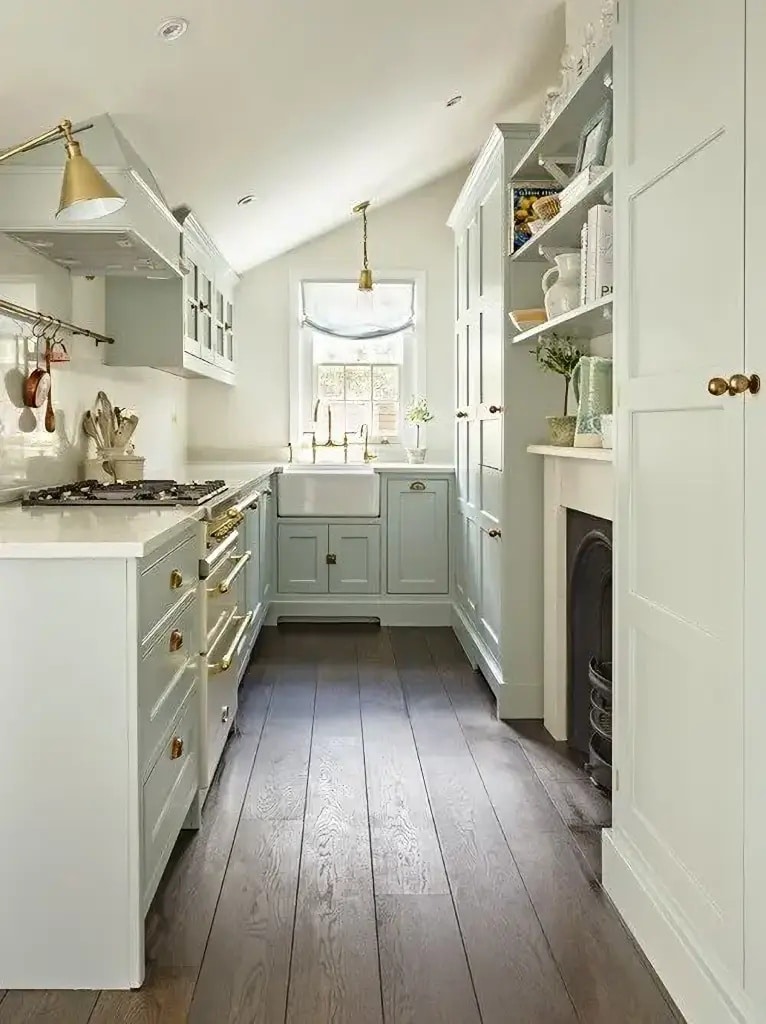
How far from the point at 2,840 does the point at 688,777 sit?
4.39ft

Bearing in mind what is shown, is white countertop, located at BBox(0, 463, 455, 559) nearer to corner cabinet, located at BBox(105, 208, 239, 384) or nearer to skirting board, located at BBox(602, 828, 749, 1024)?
skirting board, located at BBox(602, 828, 749, 1024)

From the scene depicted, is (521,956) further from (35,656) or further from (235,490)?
(235,490)

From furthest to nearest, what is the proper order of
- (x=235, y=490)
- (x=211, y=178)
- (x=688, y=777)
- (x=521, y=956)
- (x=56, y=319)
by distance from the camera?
1. (x=211, y=178)
2. (x=235, y=490)
3. (x=56, y=319)
4. (x=521, y=956)
5. (x=688, y=777)

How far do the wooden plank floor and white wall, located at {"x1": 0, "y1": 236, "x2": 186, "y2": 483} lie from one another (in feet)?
3.93

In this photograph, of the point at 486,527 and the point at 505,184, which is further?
the point at 486,527

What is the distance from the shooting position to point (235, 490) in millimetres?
3641

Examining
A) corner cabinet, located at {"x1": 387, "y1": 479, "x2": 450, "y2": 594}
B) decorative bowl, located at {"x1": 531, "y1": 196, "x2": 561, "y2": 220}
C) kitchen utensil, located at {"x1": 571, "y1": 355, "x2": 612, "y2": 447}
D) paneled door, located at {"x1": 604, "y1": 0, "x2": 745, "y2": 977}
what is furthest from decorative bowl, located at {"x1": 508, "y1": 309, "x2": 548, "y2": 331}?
corner cabinet, located at {"x1": 387, "y1": 479, "x2": 450, "y2": 594}

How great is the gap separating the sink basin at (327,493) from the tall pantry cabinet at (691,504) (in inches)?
135

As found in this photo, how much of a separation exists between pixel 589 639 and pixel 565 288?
1184 millimetres

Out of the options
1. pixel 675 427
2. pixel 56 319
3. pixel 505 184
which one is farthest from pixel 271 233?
pixel 675 427

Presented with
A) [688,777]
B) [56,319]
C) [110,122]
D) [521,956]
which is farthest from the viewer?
[56,319]

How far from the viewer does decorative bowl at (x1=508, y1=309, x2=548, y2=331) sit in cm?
351

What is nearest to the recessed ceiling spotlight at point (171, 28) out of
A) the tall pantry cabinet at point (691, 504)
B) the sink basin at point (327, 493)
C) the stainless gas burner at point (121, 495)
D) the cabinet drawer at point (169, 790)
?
the tall pantry cabinet at point (691, 504)

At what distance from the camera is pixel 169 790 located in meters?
2.27
